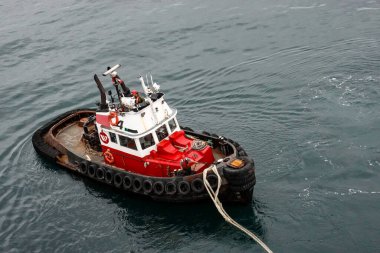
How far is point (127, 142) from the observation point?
869 inches

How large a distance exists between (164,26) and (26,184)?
2481cm

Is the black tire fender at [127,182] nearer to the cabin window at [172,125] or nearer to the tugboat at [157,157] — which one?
the tugboat at [157,157]

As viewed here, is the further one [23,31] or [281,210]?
[23,31]

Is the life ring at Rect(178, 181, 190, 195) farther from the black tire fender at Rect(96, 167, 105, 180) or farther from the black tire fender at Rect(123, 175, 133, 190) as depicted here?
the black tire fender at Rect(96, 167, 105, 180)

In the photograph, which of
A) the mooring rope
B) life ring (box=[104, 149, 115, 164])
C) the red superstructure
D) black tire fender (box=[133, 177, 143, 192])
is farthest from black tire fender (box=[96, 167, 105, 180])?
the mooring rope

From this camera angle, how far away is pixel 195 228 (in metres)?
19.9

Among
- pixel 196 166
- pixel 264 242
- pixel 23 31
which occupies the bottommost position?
pixel 264 242

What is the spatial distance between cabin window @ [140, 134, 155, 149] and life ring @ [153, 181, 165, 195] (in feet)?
6.05

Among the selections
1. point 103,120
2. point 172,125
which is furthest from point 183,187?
point 103,120

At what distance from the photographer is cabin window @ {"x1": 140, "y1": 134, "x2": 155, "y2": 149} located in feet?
70.9

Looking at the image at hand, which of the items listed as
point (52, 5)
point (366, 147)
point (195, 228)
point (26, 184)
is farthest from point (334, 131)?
point (52, 5)

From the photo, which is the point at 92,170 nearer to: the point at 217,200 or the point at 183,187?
the point at 183,187

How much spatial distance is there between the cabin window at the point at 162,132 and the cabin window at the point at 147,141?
0.40m

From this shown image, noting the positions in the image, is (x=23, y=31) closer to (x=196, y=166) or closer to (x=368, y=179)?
(x=196, y=166)
